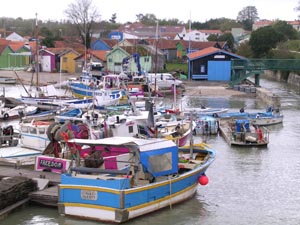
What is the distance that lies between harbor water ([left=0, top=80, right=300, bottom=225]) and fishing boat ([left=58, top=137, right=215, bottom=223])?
0.34 meters

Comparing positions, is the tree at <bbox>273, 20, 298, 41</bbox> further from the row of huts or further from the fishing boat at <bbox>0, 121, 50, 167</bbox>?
the fishing boat at <bbox>0, 121, 50, 167</bbox>

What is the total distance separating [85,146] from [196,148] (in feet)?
14.4

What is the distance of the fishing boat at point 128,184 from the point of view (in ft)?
43.9

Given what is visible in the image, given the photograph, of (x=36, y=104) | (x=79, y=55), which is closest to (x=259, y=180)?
(x=36, y=104)

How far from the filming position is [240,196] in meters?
16.8

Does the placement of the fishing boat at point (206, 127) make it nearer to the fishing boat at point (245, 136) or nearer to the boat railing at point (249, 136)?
the fishing boat at point (245, 136)

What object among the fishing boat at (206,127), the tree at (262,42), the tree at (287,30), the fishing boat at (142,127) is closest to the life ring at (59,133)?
the fishing boat at (142,127)

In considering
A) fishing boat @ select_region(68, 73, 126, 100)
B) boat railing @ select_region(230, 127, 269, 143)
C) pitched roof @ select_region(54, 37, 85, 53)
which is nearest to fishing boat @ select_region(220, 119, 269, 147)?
boat railing @ select_region(230, 127, 269, 143)

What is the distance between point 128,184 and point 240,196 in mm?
4697

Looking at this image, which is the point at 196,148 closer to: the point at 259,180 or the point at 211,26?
the point at 259,180

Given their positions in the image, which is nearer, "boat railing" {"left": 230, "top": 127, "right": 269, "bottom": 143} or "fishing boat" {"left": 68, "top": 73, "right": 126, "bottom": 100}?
"boat railing" {"left": 230, "top": 127, "right": 269, "bottom": 143}

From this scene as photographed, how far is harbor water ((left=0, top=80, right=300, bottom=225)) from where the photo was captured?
14.5 meters

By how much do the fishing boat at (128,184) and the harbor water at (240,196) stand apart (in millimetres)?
337

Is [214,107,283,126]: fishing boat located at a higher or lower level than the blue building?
lower
